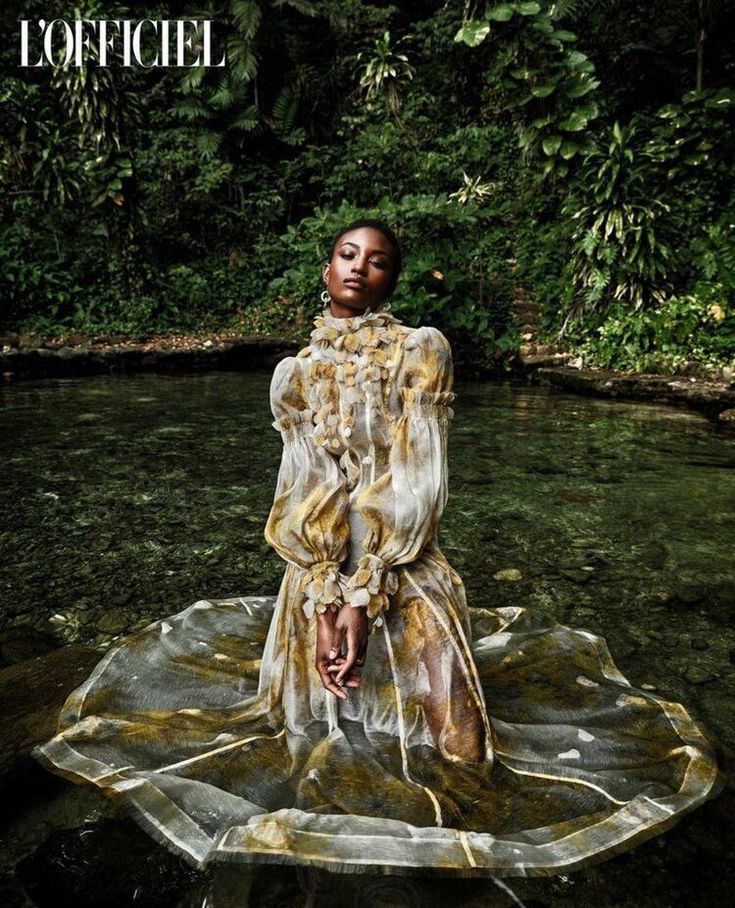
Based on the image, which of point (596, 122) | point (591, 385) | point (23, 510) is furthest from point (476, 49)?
point (23, 510)

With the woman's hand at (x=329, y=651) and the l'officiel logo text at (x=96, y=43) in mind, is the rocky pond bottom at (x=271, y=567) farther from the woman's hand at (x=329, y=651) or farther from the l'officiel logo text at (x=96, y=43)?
the l'officiel logo text at (x=96, y=43)

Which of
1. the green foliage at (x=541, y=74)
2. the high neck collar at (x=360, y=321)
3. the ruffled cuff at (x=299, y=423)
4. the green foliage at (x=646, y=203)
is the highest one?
the green foliage at (x=541, y=74)

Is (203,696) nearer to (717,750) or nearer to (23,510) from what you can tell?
(717,750)

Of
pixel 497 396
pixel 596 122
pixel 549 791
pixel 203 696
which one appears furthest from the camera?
pixel 596 122

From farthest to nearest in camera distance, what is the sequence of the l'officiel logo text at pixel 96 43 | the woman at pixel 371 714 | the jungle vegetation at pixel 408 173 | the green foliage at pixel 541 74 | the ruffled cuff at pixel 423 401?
the l'officiel logo text at pixel 96 43 < the jungle vegetation at pixel 408 173 < the green foliage at pixel 541 74 < the ruffled cuff at pixel 423 401 < the woman at pixel 371 714

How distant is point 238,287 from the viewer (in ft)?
54.6

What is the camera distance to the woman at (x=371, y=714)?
5.51 ft

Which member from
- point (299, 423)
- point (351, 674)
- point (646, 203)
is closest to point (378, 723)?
point (351, 674)

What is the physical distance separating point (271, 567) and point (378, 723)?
6.66ft

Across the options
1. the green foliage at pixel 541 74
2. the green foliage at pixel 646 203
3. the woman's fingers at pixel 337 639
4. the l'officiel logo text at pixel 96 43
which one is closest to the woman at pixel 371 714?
the woman's fingers at pixel 337 639

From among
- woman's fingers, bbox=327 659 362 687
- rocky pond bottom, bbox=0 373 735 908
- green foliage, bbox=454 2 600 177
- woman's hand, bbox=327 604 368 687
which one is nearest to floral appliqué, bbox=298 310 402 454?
woman's hand, bbox=327 604 368 687

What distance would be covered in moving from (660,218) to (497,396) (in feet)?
13.7

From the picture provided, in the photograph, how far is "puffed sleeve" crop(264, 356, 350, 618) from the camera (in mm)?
1840

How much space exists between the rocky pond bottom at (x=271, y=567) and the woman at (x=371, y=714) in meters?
0.11
